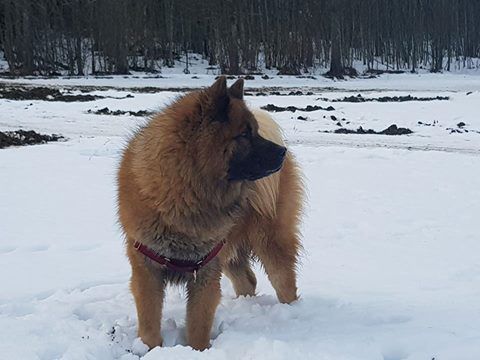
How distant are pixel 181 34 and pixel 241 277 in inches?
1700

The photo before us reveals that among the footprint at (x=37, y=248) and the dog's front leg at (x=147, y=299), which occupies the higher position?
the dog's front leg at (x=147, y=299)

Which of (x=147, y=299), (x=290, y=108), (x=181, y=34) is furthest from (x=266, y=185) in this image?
(x=181, y=34)

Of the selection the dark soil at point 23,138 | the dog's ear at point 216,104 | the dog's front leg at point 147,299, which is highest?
the dog's ear at point 216,104

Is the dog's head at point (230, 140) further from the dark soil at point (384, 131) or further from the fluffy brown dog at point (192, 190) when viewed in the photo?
the dark soil at point (384, 131)

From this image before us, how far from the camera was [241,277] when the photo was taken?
4.54 meters

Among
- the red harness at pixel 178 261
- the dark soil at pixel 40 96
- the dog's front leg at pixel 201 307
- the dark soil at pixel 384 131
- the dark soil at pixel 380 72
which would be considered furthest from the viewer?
the dark soil at pixel 380 72

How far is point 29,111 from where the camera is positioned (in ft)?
58.5

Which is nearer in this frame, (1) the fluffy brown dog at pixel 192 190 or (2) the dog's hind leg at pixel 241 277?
(1) the fluffy brown dog at pixel 192 190

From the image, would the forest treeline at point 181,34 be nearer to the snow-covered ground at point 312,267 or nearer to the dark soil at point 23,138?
the dark soil at point 23,138

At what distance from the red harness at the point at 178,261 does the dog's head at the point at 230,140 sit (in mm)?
531

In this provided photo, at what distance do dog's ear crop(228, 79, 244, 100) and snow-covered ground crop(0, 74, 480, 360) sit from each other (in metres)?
1.07

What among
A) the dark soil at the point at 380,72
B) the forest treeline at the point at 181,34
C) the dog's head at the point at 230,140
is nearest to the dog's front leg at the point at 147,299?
the dog's head at the point at 230,140

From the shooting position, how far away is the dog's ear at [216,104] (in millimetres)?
3295

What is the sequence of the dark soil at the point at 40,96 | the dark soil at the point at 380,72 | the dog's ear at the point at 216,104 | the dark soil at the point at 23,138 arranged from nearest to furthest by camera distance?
the dog's ear at the point at 216,104 → the dark soil at the point at 23,138 → the dark soil at the point at 40,96 → the dark soil at the point at 380,72
